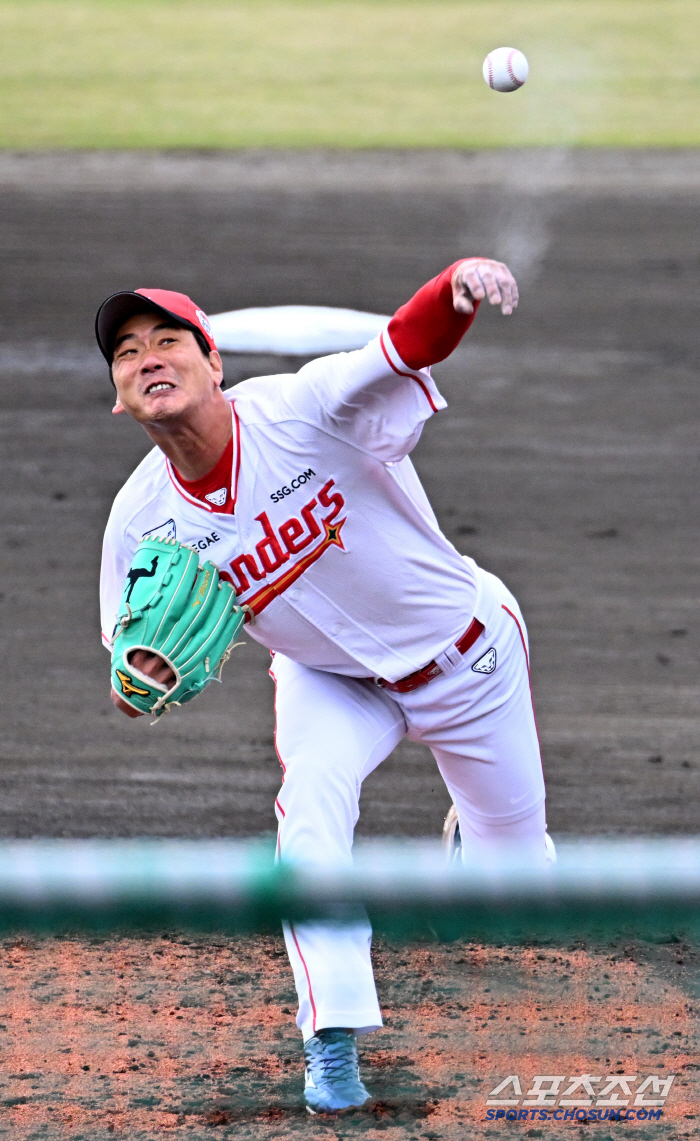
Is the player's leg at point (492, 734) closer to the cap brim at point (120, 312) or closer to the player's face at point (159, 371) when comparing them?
the player's face at point (159, 371)

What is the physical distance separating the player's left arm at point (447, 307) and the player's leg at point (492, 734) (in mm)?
858

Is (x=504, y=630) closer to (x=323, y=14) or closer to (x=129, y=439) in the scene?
(x=129, y=439)

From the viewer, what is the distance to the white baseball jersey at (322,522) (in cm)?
348

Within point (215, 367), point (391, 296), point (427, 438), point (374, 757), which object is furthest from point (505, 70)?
point (391, 296)

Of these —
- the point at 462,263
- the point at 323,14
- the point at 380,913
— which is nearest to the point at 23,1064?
the point at 380,913

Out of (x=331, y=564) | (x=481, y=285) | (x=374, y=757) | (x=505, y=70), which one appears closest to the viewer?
(x=481, y=285)

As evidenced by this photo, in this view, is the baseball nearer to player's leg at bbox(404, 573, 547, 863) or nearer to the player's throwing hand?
player's leg at bbox(404, 573, 547, 863)

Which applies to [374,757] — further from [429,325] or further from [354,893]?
[354,893]

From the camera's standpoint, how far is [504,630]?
3908 millimetres

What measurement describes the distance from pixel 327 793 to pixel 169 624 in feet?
1.78

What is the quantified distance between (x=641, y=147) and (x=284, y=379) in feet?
39.3

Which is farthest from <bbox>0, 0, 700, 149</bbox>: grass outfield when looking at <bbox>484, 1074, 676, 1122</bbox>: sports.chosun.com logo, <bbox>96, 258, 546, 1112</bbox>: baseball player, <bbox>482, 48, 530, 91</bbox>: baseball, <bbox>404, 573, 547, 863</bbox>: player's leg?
<bbox>484, 1074, 676, 1122</bbox>: sports.chosun.com logo

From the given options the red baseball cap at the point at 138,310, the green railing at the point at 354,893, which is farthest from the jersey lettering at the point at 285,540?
the green railing at the point at 354,893

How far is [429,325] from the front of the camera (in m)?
3.23
